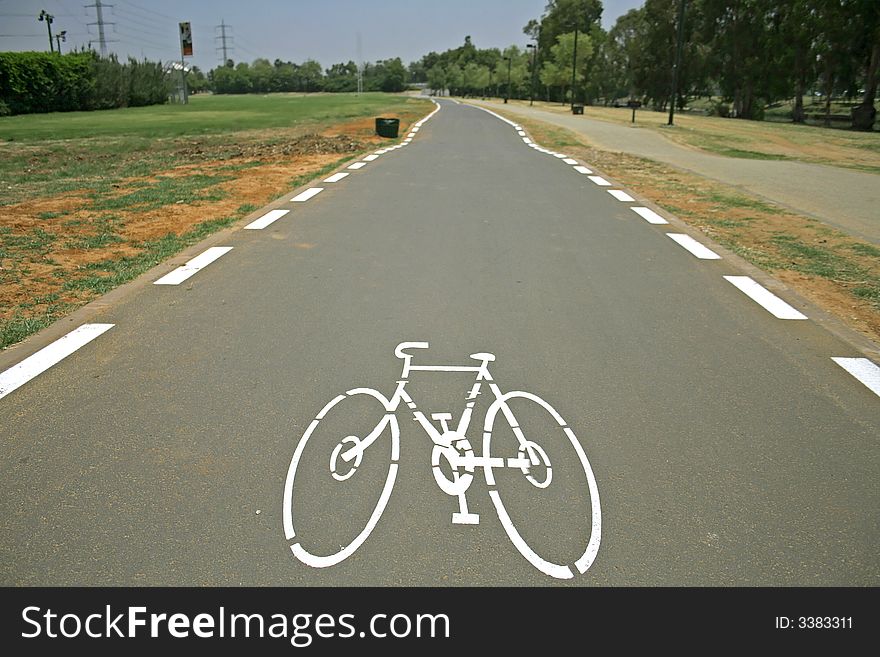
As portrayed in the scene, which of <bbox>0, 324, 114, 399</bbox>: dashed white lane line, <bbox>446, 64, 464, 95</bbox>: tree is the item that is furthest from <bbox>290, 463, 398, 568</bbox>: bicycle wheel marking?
<bbox>446, 64, 464, 95</bbox>: tree

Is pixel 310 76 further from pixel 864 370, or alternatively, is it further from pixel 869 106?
pixel 864 370

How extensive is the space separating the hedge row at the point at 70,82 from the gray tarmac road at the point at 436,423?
4623 cm

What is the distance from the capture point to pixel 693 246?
25.0 feet

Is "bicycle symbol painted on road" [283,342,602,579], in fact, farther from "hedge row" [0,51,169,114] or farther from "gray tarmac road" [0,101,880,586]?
"hedge row" [0,51,169,114]

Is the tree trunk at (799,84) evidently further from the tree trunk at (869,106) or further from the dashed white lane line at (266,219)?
the dashed white lane line at (266,219)

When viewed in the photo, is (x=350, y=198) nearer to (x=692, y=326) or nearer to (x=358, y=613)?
(x=692, y=326)

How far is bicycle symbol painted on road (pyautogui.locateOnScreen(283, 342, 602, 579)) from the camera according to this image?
2666 mm

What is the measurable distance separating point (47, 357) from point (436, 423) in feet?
8.93

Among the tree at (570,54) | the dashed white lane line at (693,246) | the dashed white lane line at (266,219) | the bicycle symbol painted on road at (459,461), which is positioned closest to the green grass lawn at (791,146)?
the dashed white lane line at (693,246)

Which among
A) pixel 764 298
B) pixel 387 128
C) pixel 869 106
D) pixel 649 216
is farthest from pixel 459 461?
pixel 869 106

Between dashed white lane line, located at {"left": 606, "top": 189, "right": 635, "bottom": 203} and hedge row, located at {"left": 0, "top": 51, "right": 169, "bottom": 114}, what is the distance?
44.0 metres

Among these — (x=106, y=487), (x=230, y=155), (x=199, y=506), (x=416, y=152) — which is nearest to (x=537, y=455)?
(x=199, y=506)

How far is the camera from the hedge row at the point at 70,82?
42.4m

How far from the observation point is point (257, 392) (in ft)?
12.8
